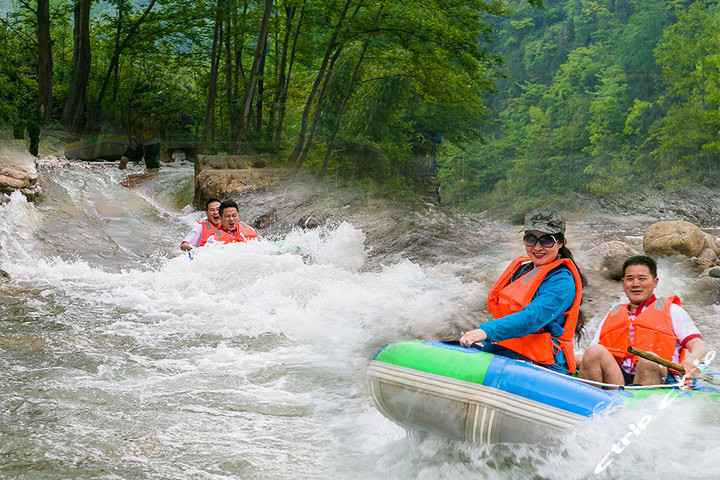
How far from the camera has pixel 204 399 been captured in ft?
13.5

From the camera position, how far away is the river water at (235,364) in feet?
9.68

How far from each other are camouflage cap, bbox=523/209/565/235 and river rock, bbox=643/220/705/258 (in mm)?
6350

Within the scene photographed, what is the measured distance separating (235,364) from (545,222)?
2690mm

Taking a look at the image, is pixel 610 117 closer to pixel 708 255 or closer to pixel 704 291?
pixel 708 255

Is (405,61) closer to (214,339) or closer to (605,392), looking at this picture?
(214,339)

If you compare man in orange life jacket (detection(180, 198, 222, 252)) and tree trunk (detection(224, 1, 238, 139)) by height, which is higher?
tree trunk (detection(224, 1, 238, 139))

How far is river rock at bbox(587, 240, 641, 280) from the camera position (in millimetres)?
8016

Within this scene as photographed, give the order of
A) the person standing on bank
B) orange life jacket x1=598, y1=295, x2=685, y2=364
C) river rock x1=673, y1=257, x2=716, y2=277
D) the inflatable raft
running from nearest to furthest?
the inflatable raft < orange life jacket x1=598, y1=295, x2=685, y2=364 < river rock x1=673, y1=257, x2=716, y2=277 < the person standing on bank

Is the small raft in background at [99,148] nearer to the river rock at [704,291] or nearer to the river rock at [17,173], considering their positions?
the river rock at [17,173]

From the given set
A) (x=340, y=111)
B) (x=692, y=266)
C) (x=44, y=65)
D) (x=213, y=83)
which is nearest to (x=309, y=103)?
(x=340, y=111)

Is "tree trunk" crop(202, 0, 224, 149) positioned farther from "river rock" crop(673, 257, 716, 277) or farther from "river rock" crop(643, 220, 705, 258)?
"river rock" crop(673, 257, 716, 277)

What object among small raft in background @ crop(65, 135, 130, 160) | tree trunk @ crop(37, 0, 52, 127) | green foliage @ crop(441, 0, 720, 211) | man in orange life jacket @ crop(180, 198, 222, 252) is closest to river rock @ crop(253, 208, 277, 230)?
man in orange life jacket @ crop(180, 198, 222, 252)

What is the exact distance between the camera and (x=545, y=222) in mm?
3115

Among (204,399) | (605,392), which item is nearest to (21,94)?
(204,399)
